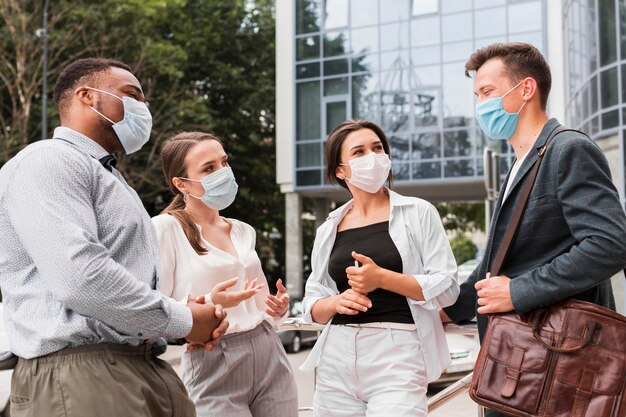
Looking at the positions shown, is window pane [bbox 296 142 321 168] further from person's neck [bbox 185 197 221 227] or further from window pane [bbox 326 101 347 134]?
person's neck [bbox 185 197 221 227]

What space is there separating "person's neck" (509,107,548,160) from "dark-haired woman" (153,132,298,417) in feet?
3.76

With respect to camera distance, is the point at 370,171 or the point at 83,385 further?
the point at 370,171

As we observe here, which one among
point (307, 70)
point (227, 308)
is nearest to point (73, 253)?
point (227, 308)

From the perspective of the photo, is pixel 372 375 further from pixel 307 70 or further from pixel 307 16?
pixel 307 16

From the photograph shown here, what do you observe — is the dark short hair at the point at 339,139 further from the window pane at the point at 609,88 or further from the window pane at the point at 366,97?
the window pane at the point at 366,97

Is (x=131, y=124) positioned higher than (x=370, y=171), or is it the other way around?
(x=131, y=124)

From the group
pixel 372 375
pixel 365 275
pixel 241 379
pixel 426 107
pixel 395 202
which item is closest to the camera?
pixel 365 275

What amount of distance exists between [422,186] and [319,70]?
568 centimetres

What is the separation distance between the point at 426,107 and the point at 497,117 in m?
23.0

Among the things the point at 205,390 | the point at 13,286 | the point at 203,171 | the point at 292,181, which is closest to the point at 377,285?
the point at 205,390

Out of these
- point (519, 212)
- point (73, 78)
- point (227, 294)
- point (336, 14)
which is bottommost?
point (227, 294)

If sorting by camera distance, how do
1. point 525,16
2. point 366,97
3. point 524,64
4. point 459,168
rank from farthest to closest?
point 366,97 < point 459,168 < point 525,16 < point 524,64

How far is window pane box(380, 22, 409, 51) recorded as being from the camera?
25.8 meters

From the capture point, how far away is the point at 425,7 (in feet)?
83.8
